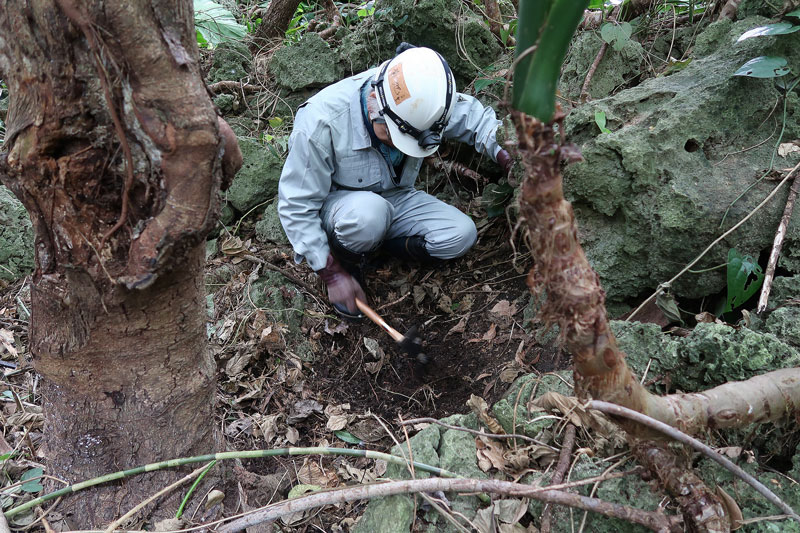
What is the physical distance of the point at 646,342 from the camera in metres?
1.78

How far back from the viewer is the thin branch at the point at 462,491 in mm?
1240

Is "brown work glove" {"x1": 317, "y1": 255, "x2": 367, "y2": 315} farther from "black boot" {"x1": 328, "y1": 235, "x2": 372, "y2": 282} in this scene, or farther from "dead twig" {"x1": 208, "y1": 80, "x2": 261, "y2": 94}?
"dead twig" {"x1": 208, "y1": 80, "x2": 261, "y2": 94}

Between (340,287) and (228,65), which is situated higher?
(228,65)

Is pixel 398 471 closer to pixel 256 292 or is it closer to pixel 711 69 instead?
pixel 256 292

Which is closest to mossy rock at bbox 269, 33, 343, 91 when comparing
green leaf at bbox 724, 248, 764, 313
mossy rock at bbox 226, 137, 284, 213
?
mossy rock at bbox 226, 137, 284, 213

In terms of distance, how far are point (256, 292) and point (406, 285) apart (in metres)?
0.87

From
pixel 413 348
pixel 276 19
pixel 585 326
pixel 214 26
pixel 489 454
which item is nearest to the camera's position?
pixel 585 326

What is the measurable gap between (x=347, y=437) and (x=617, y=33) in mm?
2415

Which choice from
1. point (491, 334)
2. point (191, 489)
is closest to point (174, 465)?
point (191, 489)

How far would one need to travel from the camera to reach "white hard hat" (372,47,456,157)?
263 cm

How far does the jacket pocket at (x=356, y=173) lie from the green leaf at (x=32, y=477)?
6.50 ft

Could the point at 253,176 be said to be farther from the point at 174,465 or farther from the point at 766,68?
the point at 766,68

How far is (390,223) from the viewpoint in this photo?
3.34 m

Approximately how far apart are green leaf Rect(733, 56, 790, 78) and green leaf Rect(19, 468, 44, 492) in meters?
2.93
